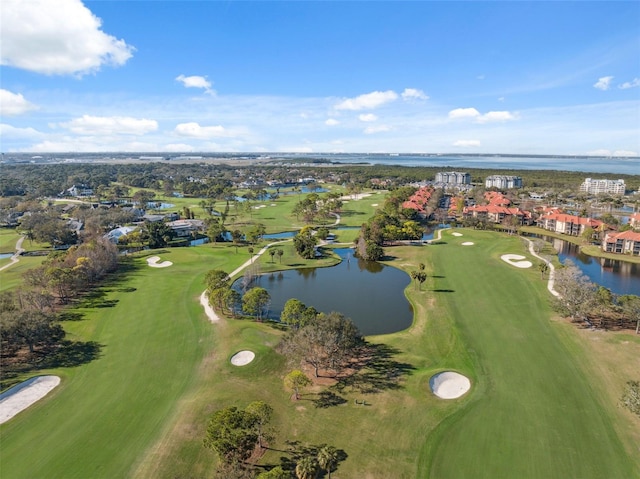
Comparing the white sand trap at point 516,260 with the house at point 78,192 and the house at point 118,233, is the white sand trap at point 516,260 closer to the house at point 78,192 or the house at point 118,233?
the house at point 118,233

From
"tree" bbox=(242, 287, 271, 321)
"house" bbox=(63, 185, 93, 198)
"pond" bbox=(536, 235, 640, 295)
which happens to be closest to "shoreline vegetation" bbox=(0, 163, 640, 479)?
"tree" bbox=(242, 287, 271, 321)

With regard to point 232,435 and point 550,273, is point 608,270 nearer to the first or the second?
point 550,273

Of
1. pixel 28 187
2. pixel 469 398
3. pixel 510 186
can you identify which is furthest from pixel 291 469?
pixel 28 187

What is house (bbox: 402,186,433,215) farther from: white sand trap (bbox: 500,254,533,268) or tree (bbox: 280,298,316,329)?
tree (bbox: 280,298,316,329)

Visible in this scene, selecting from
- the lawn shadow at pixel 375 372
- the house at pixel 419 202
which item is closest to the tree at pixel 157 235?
the lawn shadow at pixel 375 372

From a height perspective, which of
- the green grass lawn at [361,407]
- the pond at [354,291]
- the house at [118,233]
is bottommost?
the green grass lawn at [361,407]

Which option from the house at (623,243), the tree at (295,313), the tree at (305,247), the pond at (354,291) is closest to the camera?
the tree at (295,313)
